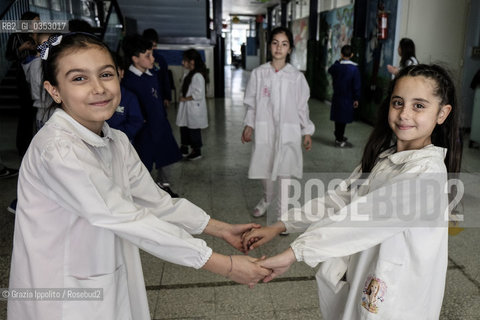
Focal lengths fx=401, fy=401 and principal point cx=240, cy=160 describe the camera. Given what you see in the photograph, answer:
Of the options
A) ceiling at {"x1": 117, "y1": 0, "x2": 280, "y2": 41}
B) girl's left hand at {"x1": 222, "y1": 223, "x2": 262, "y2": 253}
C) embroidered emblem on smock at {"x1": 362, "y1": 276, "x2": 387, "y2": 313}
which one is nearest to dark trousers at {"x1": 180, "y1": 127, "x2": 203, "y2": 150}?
girl's left hand at {"x1": 222, "y1": 223, "x2": 262, "y2": 253}

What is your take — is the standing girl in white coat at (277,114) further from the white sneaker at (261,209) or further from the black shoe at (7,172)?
the black shoe at (7,172)

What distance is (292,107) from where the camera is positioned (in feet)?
10.6

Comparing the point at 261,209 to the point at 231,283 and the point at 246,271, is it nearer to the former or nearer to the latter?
the point at 231,283

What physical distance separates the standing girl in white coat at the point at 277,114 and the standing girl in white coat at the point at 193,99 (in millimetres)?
1958

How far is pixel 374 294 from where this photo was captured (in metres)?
1.27

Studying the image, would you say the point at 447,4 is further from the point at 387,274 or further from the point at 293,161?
the point at 387,274

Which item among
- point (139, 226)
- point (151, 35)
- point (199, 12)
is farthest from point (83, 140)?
point (199, 12)

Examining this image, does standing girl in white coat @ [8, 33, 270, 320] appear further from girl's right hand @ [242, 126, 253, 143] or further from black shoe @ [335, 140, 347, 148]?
black shoe @ [335, 140, 347, 148]

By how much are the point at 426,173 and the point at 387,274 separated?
339 millimetres

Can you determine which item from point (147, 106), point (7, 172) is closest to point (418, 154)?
point (147, 106)

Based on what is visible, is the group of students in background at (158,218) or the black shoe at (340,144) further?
the black shoe at (340,144)

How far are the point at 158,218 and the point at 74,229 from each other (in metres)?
0.25

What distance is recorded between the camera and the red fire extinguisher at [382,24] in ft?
22.4

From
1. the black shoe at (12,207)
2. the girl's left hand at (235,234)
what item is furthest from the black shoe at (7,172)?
the girl's left hand at (235,234)
